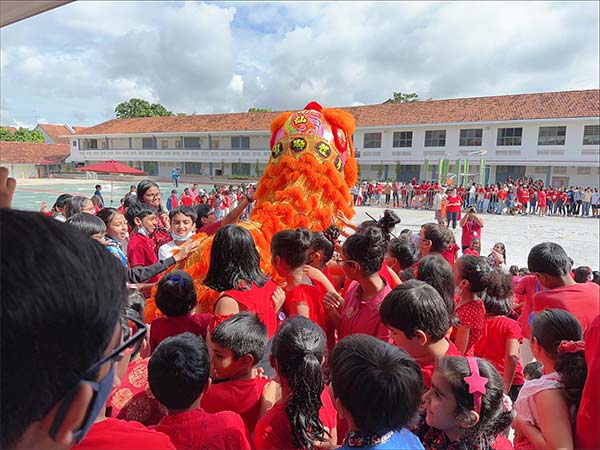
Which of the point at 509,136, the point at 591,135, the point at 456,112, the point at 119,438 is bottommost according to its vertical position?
the point at 119,438

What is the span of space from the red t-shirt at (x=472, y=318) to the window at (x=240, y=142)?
32.7 meters

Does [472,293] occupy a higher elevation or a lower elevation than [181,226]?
lower

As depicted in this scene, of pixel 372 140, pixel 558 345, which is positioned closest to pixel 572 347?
pixel 558 345

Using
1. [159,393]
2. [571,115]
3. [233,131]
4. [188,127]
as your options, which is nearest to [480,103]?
[571,115]

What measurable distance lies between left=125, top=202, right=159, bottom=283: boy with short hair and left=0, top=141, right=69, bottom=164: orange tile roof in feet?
133

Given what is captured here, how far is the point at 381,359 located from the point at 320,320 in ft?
3.59

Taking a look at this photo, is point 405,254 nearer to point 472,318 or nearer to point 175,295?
point 472,318

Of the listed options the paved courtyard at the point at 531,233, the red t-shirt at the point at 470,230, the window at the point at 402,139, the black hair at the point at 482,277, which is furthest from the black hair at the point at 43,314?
the window at the point at 402,139

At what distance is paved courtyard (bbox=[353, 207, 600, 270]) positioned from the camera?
31.0 ft

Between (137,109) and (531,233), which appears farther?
(137,109)

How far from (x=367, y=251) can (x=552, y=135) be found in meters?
25.7

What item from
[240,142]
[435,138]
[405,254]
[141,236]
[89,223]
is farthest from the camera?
[240,142]

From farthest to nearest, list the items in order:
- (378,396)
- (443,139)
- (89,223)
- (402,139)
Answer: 1. (402,139)
2. (443,139)
3. (89,223)
4. (378,396)

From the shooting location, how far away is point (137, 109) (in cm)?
5331
